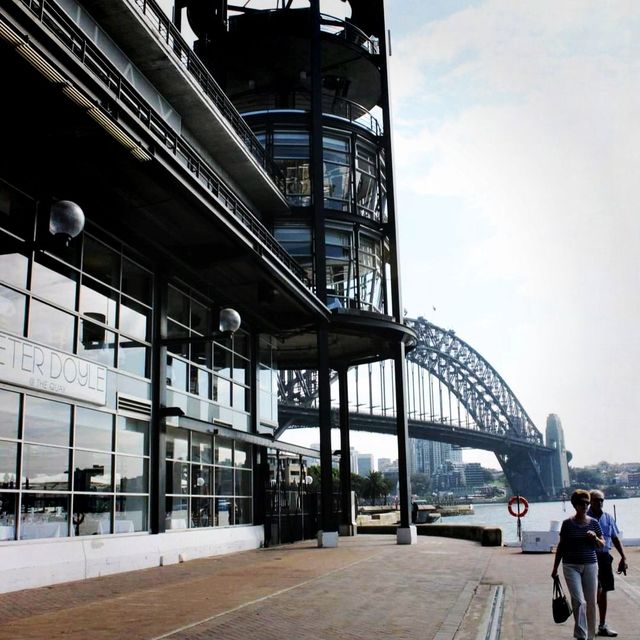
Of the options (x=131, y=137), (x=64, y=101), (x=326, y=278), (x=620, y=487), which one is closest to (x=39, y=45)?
(x=64, y=101)

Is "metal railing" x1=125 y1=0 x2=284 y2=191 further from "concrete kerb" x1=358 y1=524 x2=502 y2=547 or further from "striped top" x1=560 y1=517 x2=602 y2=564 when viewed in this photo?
"striped top" x1=560 y1=517 x2=602 y2=564

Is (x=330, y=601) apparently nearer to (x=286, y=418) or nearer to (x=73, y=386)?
(x=73, y=386)

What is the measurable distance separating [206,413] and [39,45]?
520 inches

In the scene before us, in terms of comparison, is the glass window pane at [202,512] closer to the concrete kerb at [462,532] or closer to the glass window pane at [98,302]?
the glass window pane at [98,302]

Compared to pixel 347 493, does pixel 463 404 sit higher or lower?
higher

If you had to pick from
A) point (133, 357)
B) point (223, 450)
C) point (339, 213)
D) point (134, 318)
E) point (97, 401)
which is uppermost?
point (339, 213)

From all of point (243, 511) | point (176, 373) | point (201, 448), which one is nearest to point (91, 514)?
point (176, 373)

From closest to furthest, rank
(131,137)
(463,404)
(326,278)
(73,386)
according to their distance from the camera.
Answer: (131,137) < (73,386) < (326,278) < (463,404)

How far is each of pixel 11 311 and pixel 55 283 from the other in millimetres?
1668

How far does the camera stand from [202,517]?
72.2 ft

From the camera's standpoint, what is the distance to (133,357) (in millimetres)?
18875

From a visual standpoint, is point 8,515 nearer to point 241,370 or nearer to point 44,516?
point 44,516

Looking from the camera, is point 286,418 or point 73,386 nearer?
point 73,386

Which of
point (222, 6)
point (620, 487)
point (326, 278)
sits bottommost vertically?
point (620, 487)
